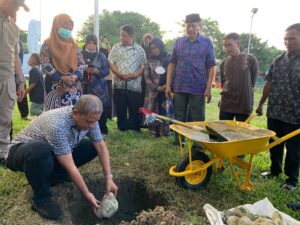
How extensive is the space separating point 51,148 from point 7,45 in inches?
68.0

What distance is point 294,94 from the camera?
3.60 metres

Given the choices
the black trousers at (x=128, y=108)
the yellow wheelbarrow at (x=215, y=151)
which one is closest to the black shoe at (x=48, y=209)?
the yellow wheelbarrow at (x=215, y=151)

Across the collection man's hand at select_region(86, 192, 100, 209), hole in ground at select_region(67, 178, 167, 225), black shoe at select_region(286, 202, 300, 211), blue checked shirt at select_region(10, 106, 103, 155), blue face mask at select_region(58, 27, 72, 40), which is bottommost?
hole in ground at select_region(67, 178, 167, 225)

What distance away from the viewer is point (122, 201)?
12.0 ft

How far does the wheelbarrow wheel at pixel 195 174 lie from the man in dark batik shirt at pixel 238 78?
1.17m

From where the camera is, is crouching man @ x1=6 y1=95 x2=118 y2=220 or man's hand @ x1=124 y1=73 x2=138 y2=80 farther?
man's hand @ x1=124 y1=73 x2=138 y2=80

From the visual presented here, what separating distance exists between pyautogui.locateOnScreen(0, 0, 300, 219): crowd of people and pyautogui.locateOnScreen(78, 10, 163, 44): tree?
40.8 m

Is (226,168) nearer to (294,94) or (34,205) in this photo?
(294,94)

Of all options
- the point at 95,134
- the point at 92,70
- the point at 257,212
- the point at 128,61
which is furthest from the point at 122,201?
the point at 128,61

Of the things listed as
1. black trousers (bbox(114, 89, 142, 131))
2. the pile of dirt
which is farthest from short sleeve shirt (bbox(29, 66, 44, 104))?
the pile of dirt

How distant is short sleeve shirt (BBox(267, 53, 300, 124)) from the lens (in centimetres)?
357

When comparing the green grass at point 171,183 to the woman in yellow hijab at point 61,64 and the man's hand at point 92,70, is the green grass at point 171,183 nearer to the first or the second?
the woman in yellow hijab at point 61,64

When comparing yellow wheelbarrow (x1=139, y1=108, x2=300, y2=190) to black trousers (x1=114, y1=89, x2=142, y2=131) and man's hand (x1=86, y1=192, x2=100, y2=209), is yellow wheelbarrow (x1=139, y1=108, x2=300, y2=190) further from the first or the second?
black trousers (x1=114, y1=89, x2=142, y2=131)

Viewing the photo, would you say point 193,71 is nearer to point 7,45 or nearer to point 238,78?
point 238,78
